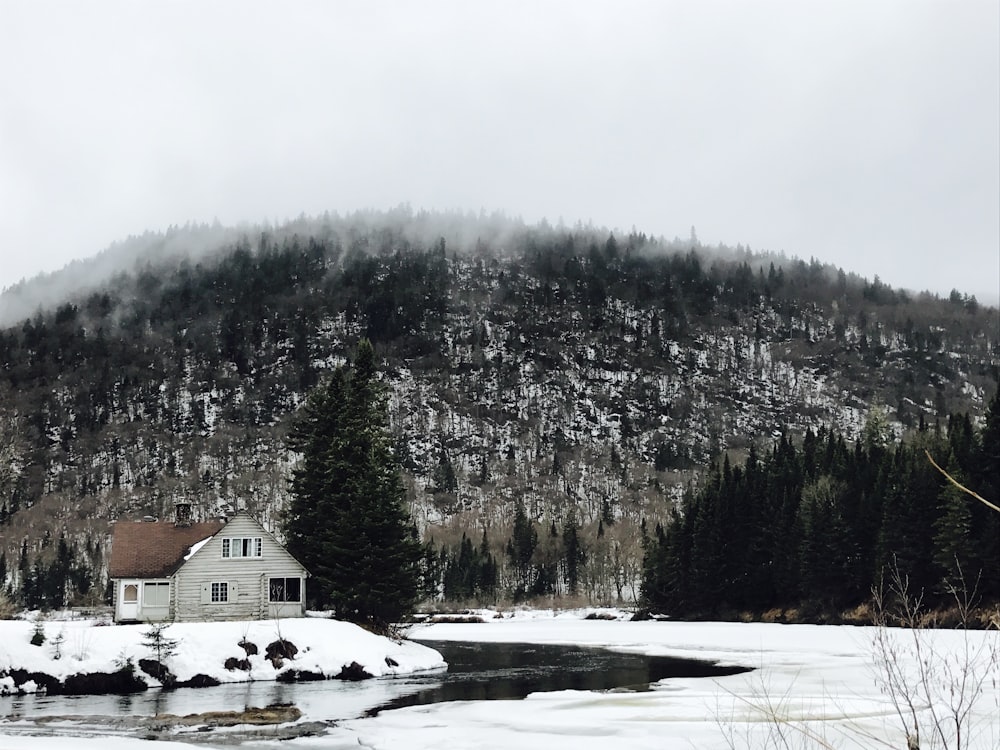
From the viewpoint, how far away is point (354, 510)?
4969 cm

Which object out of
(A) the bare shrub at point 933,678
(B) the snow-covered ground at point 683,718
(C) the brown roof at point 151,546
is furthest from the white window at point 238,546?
(A) the bare shrub at point 933,678

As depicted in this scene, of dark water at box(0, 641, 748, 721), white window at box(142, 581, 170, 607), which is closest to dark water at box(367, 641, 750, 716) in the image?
dark water at box(0, 641, 748, 721)

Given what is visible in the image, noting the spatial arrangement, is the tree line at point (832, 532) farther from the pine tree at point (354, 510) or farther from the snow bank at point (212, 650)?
the snow bank at point (212, 650)

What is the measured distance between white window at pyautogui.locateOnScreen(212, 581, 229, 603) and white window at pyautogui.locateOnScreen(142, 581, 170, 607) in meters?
2.65

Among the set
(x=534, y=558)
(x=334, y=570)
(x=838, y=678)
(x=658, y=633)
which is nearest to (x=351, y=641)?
(x=334, y=570)

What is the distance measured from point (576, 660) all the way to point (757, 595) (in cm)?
5104

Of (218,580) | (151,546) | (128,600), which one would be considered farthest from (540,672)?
(151,546)

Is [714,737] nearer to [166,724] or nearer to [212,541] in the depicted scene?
[166,724]

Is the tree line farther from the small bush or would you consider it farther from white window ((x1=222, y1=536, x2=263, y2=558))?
the small bush

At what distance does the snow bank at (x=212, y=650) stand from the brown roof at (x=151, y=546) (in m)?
12.4

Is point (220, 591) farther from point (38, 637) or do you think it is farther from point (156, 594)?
point (38, 637)

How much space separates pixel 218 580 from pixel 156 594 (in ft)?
12.0

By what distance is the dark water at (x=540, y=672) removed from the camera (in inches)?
1367

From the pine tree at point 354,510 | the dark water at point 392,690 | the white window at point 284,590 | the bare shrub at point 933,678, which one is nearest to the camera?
the bare shrub at point 933,678
